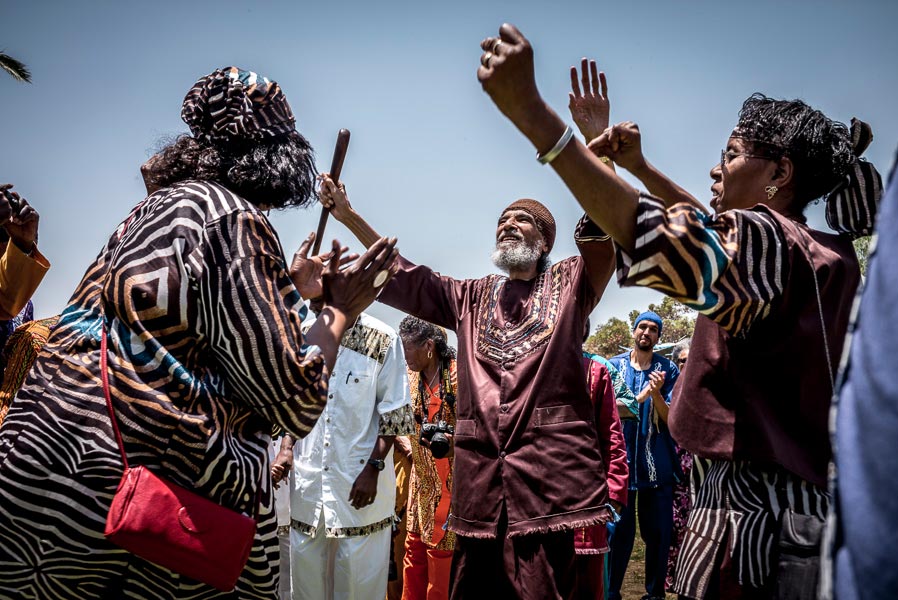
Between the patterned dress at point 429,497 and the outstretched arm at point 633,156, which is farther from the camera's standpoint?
the patterned dress at point 429,497

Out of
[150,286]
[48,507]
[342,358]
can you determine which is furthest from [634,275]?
[342,358]

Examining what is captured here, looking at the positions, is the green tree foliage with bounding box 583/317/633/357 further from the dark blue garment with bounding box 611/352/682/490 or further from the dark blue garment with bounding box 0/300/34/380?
the dark blue garment with bounding box 0/300/34/380

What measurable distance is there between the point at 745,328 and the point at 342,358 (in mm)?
3832

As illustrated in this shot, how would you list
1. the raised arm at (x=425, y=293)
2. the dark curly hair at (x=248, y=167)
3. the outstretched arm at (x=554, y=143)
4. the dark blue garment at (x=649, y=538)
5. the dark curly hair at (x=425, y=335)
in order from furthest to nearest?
the dark curly hair at (x=425, y=335)
the dark blue garment at (x=649, y=538)
the raised arm at (x=425, y=293)
the dark curly hair at (x=248, y=167)
the outstretched arm at (x=554, y=143)

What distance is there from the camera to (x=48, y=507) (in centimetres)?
184

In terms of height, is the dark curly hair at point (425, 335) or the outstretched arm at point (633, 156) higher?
the dark curly hair at point (425, 335)

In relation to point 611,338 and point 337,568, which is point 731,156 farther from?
point 611,338

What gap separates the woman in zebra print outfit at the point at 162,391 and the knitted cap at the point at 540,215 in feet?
6.94

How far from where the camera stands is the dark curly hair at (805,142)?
208cm

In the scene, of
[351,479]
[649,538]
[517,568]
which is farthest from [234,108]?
[649,538]

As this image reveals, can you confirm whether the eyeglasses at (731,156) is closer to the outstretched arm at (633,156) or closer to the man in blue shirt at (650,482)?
the outstretched arm at (633,156)

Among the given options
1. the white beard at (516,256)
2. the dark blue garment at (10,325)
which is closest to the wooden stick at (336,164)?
the white beard at (516,256)

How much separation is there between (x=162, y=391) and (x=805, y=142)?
1973 mm

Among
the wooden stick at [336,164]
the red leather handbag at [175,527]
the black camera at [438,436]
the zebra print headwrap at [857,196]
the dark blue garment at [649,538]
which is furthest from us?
the dark blue garment at [649,538]
